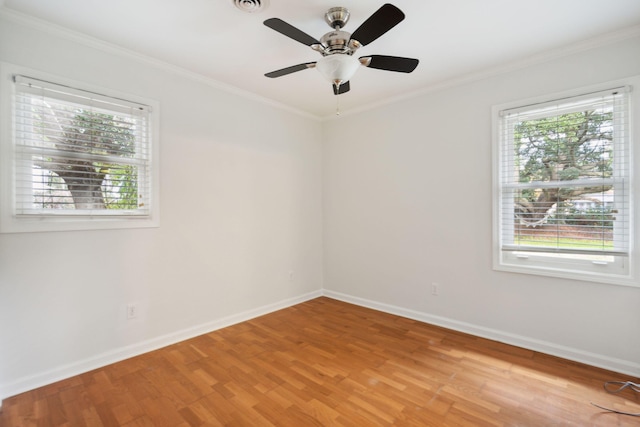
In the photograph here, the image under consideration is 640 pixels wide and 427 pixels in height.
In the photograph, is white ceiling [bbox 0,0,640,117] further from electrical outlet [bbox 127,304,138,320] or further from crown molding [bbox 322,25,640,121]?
electrical outlet [bbox 127,304,138,320]

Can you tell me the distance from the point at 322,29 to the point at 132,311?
9.04ft

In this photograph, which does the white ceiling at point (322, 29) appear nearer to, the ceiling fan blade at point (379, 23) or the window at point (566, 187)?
the ceiling fan blade at point (379, 23)

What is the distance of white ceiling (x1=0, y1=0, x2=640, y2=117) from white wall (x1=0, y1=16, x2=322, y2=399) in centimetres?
29

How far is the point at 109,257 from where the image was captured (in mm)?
2430

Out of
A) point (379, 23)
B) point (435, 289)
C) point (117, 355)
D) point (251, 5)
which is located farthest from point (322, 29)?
point (117, 355)

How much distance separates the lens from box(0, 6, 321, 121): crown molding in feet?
6.66

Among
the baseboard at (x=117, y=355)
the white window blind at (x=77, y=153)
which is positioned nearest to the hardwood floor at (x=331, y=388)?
the baseboard at (x=117, y=355)

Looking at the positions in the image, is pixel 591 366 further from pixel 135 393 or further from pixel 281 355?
pixel 135 393

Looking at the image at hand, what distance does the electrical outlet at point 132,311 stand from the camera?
2528mm

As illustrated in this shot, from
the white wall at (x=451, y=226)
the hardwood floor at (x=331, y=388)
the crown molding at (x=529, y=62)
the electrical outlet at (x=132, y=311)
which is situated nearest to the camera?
the hardwood floor at (x=331, y=388)

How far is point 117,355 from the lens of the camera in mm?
2451

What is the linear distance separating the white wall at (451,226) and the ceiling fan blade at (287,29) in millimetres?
1885

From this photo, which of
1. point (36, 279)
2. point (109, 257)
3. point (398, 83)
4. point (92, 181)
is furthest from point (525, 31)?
point (36, 279)

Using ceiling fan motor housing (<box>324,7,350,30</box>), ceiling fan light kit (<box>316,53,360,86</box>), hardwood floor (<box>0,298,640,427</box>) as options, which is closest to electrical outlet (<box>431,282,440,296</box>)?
hardwood floor (<box>0,298,640,427</box>)
